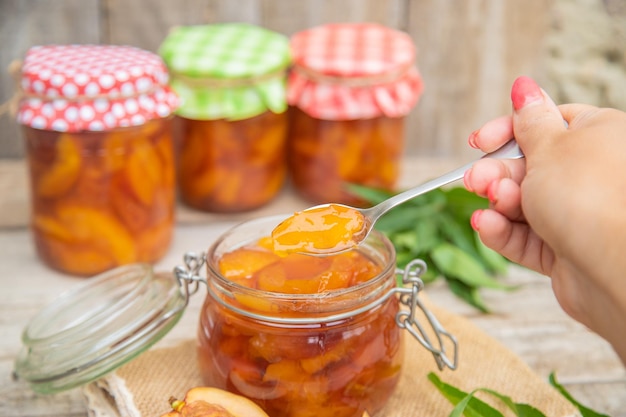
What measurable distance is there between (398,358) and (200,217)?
839mm

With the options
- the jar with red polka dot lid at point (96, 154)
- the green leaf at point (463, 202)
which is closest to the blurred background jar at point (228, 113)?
the jar with red polka dot lid at point (96, 154)

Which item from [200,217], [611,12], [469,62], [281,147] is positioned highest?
[611,12]

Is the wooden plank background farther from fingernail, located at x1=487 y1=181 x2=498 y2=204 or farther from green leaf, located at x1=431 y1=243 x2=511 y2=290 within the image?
fingernail, located at x1=487 y1=181 x2=498 y2=204

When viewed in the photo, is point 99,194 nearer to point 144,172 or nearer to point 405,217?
point 144,172

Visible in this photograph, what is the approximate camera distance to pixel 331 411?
1002 mm

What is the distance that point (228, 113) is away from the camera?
5.49ft

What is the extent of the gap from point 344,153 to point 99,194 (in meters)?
0.56

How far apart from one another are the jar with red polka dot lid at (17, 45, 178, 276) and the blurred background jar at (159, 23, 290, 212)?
0.13m

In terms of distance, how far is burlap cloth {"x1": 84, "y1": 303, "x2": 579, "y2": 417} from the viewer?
1.09 meters

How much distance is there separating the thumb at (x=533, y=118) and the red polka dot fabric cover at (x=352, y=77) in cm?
75

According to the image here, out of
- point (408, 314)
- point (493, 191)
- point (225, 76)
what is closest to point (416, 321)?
point (408, 314)

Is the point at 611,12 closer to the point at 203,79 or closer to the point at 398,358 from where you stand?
the point at 203,79

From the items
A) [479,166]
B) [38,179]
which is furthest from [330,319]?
[38,179]

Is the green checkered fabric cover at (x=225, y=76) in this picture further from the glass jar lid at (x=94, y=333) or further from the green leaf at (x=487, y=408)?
the green leaf at (x=487, y=408)
